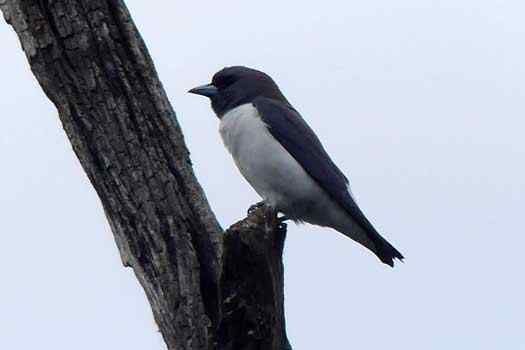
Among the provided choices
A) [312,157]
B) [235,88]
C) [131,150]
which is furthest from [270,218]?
[235,88]

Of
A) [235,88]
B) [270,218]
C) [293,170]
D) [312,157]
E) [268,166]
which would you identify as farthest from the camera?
[235,88]

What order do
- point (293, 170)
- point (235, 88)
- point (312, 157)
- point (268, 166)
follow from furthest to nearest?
point (235, 88) → point (312, 157) → point (293, 170) → point (268, 166)

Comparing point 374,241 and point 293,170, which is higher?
point 293,170

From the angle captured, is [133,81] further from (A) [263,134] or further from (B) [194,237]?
(A) [263,134]

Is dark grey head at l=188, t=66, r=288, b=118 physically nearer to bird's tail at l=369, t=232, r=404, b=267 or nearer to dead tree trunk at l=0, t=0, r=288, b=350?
bird's tail at l=369, t=232, r=404, b=267

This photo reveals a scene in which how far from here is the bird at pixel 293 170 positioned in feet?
23.9

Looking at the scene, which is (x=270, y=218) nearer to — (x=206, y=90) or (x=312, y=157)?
(x=312, y=157)

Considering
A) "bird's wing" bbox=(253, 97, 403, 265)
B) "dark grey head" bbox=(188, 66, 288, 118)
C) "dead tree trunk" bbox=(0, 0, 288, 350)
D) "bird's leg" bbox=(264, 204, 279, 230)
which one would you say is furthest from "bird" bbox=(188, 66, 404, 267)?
"dead tree trunk" bbox=(0, 0, 288, 350)

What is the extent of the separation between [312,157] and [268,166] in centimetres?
45

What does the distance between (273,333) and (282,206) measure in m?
2.57

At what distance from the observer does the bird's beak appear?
8.13 m

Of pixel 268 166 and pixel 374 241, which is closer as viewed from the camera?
pixel 268 166

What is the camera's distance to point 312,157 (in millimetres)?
7570

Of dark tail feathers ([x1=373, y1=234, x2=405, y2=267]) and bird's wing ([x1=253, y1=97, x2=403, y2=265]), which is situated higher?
bird's wing ([x1=253, y1=97, x2=403, y2=265])
